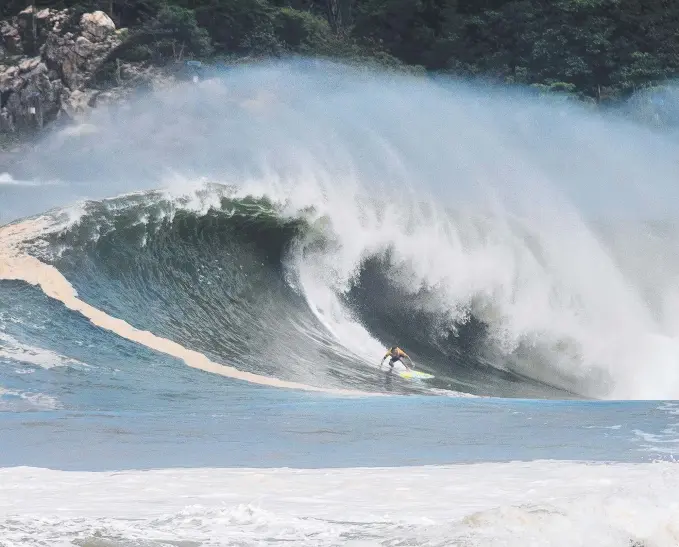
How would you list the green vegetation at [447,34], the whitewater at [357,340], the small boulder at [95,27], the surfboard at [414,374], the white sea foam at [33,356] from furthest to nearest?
the small boulder at [95,27] → the green vegetation at [447,34] → the surfboard at [414,374] → the white sea foam at [33,356] → the whitewater at [357,340]

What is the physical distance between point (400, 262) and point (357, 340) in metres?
2.14

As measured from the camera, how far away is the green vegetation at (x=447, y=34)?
161 ft

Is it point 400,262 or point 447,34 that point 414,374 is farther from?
point 447,34

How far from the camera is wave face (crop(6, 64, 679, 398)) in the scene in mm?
15672

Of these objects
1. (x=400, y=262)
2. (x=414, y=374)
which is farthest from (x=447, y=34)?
(x=414, y=374)

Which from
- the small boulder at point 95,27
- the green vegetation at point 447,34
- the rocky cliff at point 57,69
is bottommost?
the rocky cliff at point 57,69

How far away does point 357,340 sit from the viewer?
53.0 feet

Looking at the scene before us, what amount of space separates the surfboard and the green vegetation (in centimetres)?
3428

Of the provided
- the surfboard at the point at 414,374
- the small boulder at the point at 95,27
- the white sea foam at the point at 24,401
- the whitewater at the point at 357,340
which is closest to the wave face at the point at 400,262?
the whitewater at the point at 357,340

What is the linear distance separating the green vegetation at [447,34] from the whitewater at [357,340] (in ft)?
56.7

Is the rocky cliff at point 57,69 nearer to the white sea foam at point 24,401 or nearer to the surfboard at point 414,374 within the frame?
the surfboard at point 414,374

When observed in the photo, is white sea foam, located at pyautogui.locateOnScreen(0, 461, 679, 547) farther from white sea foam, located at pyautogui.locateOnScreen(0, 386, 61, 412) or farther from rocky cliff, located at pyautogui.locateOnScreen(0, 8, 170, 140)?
rocky cliff, located at pyautogui.locateOnScreen(0, 8, 170, 140)

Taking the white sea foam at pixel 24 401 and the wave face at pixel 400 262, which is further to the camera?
the wave face at pixel 400 262

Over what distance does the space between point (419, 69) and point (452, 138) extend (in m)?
28.0
